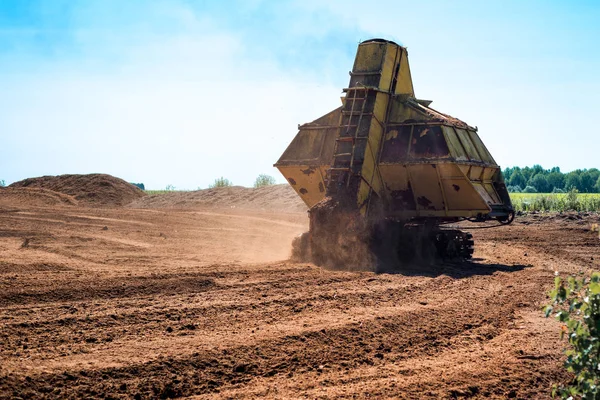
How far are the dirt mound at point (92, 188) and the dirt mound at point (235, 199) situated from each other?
1.31m

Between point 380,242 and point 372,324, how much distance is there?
555 cm

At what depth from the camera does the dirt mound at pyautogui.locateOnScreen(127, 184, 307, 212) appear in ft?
108

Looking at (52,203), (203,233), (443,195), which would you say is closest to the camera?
(443,195)

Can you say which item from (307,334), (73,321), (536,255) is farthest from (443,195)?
(73,321)

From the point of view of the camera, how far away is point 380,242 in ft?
42.0

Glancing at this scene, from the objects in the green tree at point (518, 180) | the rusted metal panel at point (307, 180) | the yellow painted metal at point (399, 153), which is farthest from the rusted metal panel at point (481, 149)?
the green tree at point (518, 180)

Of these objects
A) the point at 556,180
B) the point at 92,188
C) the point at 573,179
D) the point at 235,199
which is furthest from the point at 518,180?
the point at 92,188

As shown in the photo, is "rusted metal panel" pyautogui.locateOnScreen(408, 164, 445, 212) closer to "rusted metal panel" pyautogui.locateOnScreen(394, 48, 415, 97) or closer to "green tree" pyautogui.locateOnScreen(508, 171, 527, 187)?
"rusted metal panel" pyautogui.locateOnScreen(394, 48, 415, 97)

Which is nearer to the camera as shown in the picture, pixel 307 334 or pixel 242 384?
pixel 242 384

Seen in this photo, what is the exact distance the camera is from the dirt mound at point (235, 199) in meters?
33.0

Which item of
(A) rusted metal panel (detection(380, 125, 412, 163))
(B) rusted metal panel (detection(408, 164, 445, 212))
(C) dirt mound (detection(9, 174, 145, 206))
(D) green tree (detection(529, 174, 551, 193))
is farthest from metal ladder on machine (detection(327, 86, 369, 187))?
(D) green tree (detection(529, 174, 551, 193))

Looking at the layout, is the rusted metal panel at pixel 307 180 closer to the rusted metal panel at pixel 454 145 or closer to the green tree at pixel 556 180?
the rusted metal panel at pixel 454 145

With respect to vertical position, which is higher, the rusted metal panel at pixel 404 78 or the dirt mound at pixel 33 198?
the rusted metal panel at pixel 404 78

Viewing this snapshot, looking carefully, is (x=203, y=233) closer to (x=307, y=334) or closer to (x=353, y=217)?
(x=353, y=217)
